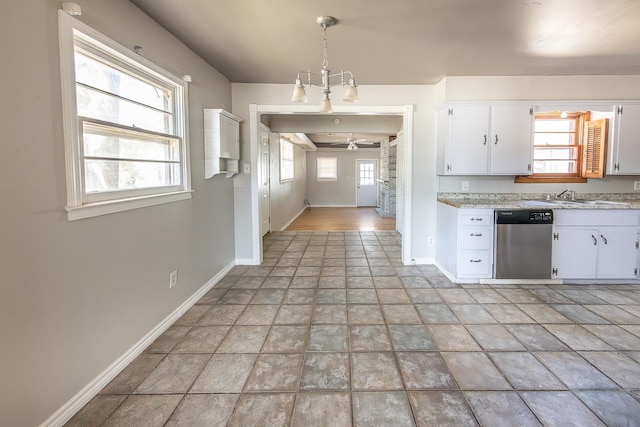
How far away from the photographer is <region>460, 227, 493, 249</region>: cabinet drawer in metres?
3.68

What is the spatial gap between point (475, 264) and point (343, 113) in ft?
7.90

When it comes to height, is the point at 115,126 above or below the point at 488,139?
below

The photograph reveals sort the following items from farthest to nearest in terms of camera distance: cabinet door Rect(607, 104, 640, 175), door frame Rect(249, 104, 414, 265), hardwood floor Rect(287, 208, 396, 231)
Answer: hardwood floor Rect(287, 208, 396, 231) → door frame Rect(249, 104, 414, 265) → cabinet door Rect(607, 104, 640, 175)

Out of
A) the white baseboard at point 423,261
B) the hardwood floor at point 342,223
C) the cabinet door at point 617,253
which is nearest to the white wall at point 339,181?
the hardwood floor at point 342,223

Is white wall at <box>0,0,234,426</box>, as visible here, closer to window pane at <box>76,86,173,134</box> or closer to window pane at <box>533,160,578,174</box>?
window pane at <box>76,86,173,134</box>

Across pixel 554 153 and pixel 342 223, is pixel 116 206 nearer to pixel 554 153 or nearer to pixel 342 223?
pixel 554 153

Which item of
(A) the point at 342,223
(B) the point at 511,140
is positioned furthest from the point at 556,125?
(A) the point at 342,223

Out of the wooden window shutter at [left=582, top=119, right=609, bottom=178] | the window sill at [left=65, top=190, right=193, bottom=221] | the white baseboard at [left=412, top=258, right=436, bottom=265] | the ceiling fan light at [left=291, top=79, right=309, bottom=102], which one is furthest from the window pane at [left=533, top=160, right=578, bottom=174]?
the window sill at [left=65, top=190, right=193, bottom=221]

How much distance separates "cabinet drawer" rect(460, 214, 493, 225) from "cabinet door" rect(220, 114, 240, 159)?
2.64 m

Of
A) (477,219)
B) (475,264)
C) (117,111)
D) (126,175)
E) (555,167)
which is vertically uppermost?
(117,111)

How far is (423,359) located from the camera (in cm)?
226

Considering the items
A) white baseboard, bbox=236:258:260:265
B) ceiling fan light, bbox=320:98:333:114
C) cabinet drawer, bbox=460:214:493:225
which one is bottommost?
white baseboard, bbox=236:258:260:265

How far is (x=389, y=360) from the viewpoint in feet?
7.37

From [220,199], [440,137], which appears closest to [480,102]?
[440,137]
